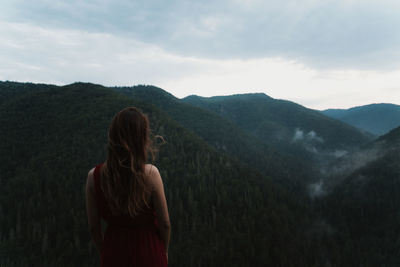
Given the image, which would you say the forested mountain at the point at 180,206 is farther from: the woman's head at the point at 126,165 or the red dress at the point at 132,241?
the woman's head at the point at 126,165

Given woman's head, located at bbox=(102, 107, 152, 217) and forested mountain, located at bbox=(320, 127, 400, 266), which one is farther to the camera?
forested mountain, located at bbox=(320, 127, 400, 266)

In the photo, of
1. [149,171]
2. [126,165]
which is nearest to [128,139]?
[126,165]

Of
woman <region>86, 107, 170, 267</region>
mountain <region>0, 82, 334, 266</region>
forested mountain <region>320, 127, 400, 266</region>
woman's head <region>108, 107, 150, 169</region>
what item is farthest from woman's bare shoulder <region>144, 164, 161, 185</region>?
forested mountain <region>320, 127, 400, 266</region>

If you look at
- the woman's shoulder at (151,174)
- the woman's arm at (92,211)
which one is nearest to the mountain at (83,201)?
the woman's arm at (92,211)

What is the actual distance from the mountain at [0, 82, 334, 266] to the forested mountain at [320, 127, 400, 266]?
1999 centimetres

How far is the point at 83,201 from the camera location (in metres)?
84.2

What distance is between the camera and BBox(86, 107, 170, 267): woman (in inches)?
186

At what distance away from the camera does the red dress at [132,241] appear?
5141 mm

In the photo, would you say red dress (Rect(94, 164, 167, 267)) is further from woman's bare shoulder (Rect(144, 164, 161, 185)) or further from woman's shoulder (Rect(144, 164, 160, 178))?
woman's shoulder (Rect(144, 164, 160, 178))

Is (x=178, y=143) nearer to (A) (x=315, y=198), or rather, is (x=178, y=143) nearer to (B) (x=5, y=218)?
(B) (x=5, y=218)

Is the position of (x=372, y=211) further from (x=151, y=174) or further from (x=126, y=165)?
(x=126, y=165)

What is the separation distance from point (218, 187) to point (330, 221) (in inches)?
3846

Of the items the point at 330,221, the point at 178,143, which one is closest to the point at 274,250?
the point at 178,143

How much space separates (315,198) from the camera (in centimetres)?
19462
